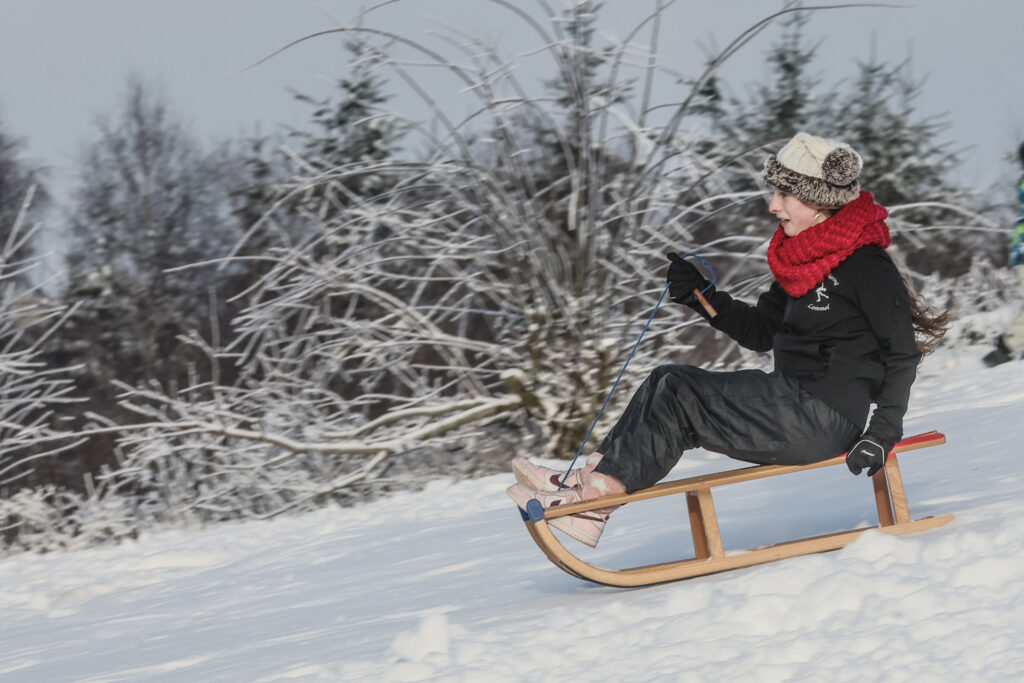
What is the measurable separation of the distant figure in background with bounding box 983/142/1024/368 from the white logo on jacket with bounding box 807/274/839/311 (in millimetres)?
3583

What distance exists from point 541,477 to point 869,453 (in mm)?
952

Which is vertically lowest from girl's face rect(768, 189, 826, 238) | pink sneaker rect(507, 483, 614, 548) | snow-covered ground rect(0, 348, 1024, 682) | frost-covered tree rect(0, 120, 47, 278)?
snow-covered ground rect(0, 348, 1024, 682)

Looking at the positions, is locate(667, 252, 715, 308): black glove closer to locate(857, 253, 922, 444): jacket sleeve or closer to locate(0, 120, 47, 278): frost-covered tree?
locate(857, 253, 922, 444): jacket sleeve

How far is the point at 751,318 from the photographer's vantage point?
3449mm

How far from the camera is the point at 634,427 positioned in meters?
3.06

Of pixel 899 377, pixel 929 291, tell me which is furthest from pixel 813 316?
pixel 929 291

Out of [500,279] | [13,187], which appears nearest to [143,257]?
[13,187]

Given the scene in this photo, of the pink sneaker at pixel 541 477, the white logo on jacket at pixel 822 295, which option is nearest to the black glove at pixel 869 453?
the white logo on jacket at pixel 822 295

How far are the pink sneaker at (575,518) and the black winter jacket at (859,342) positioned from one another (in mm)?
708

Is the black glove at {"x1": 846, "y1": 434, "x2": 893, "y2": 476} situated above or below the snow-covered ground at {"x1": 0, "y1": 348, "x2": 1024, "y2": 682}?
→ above

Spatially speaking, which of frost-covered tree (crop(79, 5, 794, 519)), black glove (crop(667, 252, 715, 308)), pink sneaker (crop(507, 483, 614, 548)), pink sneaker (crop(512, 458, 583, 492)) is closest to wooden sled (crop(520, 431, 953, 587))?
pink sneaker (crop(507, 483, 614, 548))

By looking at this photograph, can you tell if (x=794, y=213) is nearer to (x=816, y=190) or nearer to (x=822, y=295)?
(x=816, y=190)

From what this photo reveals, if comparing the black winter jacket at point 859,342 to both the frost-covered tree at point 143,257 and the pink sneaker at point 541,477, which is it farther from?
the frost-covered tree at point 143,257

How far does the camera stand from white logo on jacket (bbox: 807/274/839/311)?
9.89 ft
